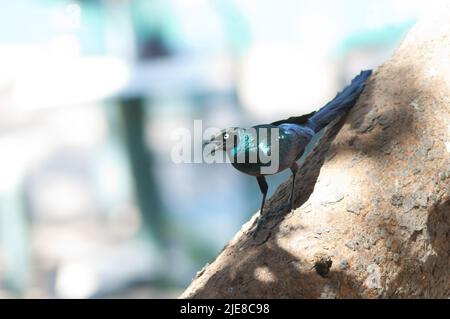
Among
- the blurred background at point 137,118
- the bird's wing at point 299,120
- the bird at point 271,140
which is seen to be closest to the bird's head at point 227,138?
the bird at point 271,140

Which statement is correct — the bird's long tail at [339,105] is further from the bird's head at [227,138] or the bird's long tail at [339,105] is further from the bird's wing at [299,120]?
the bird's head at [227,138]

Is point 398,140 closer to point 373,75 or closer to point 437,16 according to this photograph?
point 373,75

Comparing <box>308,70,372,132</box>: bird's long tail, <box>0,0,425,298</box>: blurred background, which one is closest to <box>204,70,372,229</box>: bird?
<box>308,70,372,132</box>: bird's long tail

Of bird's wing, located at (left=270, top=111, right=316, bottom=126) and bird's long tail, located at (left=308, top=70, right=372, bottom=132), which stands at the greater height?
bird's long tail, located at (left=308, top=70, right=372, bottom=132)

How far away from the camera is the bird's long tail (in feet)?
9.77

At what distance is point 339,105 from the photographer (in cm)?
298

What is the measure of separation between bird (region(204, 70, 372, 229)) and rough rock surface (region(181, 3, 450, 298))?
0.13 metres

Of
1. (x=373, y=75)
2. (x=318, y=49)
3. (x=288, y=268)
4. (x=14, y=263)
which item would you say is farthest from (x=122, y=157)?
(x=288, y=268)

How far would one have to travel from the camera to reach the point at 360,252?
2.36m

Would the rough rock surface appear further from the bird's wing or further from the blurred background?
the blurred background

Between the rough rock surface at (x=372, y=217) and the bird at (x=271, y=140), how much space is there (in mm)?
134

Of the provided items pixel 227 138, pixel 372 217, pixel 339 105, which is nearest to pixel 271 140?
pixel 227 138

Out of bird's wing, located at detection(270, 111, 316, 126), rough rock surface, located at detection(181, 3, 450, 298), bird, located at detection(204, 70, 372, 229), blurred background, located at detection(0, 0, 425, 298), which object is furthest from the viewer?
blurred background, located at detection(0, 0, 425, 298)

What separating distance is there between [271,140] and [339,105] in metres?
0.37
